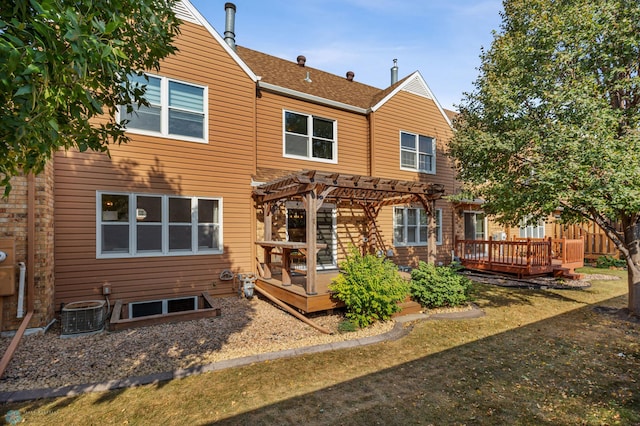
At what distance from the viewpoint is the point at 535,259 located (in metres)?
11.5

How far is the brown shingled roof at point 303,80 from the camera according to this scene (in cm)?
1040

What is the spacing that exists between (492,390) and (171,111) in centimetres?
889

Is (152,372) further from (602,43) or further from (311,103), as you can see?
(602,43)

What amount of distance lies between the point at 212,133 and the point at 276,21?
4.66 metres

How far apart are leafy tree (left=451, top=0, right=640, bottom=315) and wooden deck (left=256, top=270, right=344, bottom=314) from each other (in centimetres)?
458

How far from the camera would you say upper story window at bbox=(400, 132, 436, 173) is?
1252cm

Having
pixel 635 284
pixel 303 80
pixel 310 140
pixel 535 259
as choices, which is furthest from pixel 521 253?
pixel 303 80

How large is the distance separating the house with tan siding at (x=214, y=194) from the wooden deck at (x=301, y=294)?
46 mm

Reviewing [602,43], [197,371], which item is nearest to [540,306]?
[602,43]

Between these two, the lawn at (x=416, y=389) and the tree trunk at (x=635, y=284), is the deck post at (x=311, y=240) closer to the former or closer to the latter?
the lawn at (x=416, y=389)

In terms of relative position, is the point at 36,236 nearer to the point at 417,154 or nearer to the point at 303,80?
the point at 303,80

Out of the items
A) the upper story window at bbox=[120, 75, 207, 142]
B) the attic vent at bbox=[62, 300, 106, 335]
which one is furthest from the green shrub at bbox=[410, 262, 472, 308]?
the upper story window at bbox=[120, 75, 207, 142]

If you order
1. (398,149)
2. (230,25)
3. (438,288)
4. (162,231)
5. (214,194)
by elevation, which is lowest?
(438,288)

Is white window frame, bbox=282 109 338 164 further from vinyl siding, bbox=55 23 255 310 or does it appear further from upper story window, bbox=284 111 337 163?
vinyl siding, bbox=55 23 255 310
